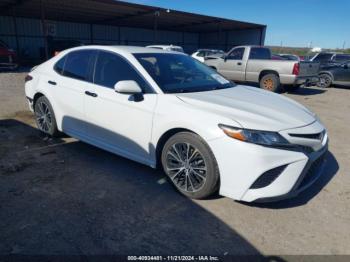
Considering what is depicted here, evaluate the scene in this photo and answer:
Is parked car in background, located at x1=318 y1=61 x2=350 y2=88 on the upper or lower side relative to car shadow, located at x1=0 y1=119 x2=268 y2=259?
upper

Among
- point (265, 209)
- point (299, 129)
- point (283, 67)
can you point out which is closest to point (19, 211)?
point (265, 209)

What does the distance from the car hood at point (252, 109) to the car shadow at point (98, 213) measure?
1.06m

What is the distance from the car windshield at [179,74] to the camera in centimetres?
380

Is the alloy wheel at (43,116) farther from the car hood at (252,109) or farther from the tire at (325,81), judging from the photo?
the tire at (325,81)

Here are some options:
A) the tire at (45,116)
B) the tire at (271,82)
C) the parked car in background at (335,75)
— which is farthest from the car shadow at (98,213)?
the parked car in background at (335,75)

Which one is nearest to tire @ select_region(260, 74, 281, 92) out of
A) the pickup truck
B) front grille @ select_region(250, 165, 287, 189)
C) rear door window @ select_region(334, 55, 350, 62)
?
the pickup truck

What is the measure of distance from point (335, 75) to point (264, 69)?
4.83m

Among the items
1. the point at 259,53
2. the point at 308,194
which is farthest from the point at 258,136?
the point at 259,53

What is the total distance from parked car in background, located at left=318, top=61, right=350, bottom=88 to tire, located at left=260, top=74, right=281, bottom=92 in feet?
14.6

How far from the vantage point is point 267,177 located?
2.94 meters

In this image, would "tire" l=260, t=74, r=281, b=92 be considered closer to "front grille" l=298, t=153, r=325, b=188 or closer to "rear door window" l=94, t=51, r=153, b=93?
"front grille" l=298, t=153, r=325, b=188

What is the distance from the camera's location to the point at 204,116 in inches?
125

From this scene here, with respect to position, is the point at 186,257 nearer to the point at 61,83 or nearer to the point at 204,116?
the point at 204,116

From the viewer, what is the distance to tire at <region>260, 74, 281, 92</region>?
38.0ft
